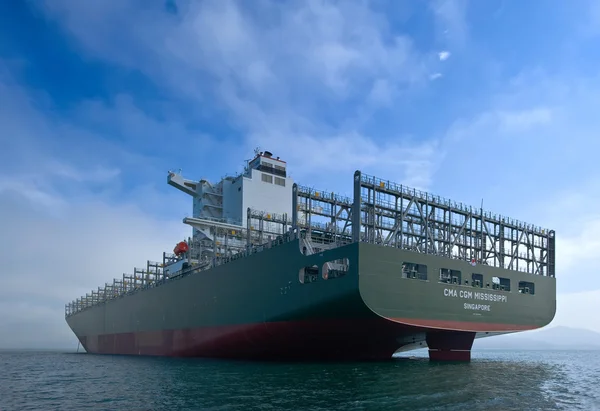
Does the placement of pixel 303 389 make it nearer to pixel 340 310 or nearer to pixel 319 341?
pixel 340 310

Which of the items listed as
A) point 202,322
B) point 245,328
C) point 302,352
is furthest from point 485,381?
point 202,322

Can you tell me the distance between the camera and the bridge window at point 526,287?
25.1m

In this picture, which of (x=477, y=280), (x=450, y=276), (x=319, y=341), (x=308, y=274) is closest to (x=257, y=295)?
(x=308, y=274)

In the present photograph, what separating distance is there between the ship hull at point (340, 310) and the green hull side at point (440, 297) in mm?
40

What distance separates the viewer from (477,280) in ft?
75.4

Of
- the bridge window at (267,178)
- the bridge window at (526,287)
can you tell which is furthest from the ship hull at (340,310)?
the bridge window at (267,178)

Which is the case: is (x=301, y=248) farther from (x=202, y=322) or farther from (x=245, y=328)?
(x=202, y=322)

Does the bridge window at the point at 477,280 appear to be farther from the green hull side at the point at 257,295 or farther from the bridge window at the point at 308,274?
the bridge window at the point at 308,274

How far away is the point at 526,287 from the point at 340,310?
11455mm

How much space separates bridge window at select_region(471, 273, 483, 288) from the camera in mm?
22814

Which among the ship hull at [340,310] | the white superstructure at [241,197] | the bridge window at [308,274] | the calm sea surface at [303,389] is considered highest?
the white superstructure at [241,197]

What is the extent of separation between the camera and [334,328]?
66.6ft

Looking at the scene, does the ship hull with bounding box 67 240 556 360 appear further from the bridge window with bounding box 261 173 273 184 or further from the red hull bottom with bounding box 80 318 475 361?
the bridge window with bounding box 261 173 273 184

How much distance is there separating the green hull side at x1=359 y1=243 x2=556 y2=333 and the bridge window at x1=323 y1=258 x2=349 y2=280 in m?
1.70
